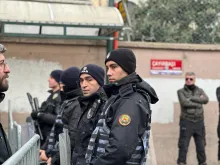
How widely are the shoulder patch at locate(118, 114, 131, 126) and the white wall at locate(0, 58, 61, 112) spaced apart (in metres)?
6.63

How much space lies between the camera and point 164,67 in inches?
411

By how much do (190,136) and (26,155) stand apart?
6.43 m

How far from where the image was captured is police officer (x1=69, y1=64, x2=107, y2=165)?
4.34m

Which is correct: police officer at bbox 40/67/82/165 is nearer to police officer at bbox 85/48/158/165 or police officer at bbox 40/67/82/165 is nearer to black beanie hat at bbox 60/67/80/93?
black beanie hat at bbox 60/67/80/93

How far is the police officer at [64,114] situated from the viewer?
5203 mm

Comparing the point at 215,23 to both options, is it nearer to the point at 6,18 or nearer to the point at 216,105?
the point at 216,105

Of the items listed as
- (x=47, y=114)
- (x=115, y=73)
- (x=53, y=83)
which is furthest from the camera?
(x=53, y=83)

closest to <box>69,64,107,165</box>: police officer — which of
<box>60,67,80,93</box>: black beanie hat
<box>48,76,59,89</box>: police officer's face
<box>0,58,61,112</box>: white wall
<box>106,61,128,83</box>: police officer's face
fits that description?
<box>106,61,128,83</box>: police officer's face

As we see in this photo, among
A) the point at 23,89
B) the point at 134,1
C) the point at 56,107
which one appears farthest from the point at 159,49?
the point at 134,1

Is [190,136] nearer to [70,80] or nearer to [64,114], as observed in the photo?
Result: [70,80]

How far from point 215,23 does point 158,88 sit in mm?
2093

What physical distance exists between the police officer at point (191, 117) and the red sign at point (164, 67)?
73 centimetres

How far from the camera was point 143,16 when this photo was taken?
44.7 ft

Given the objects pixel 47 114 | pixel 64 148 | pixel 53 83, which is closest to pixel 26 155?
pixel 64 148
